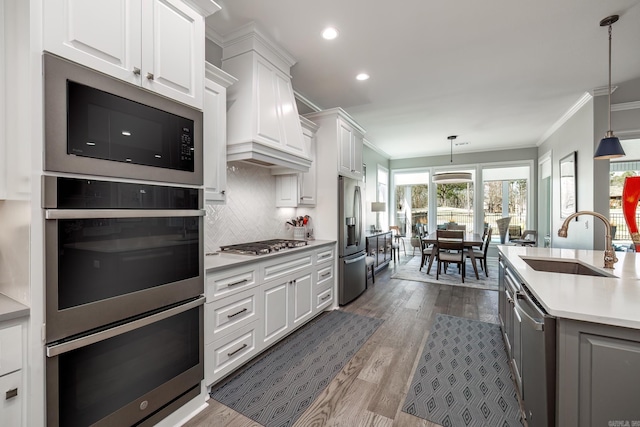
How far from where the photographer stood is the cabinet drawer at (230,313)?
1924mm

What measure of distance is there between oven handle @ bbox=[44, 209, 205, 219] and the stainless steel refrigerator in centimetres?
225

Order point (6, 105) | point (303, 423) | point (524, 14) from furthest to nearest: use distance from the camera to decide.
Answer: point (524, 14), point (303, 423), point (6, 105)

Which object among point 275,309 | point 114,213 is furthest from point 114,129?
point 275,309

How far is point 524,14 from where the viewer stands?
228 cm

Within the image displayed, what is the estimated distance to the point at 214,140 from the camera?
2.18 meters

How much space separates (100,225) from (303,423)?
1.60 meters

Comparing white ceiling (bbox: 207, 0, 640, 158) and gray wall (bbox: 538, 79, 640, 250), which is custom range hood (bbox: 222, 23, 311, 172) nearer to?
white ceiling (bbox: 207, 0, 640, 158)

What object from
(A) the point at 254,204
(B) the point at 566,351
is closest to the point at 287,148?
(A) the point at 254,204

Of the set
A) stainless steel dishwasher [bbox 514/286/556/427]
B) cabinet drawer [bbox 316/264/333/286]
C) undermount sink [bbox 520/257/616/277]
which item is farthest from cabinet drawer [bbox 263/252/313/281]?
undermount sink [bbox 520/257/616/277]

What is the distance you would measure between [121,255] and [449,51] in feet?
10.9

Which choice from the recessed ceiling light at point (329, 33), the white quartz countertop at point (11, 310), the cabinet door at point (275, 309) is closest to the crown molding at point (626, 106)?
the recessed ceiling light at point (329, 33)

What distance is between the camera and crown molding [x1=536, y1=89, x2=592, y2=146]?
3873 millimetres

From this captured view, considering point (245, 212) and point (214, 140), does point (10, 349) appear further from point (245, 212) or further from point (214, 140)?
point (245, 212)

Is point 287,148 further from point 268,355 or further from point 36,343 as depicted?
point 36,343
